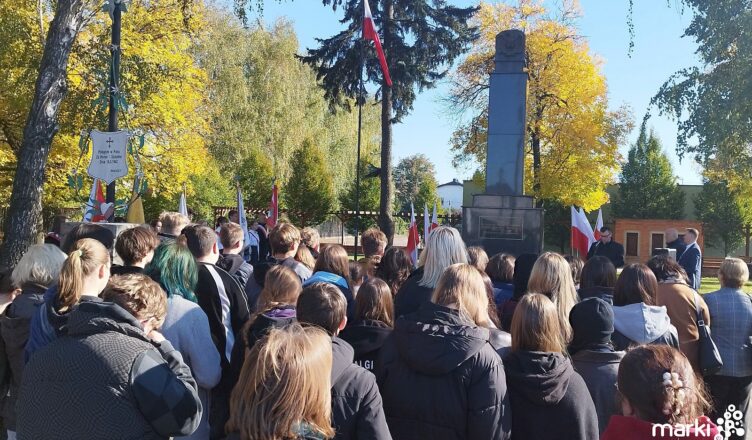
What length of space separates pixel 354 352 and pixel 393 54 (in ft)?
61.1

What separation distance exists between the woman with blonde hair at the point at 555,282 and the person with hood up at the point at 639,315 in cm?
30

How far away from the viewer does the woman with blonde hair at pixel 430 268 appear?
14.1 ft

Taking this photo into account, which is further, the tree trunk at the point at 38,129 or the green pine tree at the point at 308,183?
the green pine tree at the point at 308,183

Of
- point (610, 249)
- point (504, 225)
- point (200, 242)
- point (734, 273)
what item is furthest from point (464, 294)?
point (504, 225)

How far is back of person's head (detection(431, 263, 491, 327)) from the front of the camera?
10.5ft

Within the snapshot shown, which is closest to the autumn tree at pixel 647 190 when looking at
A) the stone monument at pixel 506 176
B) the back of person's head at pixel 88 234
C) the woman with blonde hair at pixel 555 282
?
the stone monument at pixel 506 176

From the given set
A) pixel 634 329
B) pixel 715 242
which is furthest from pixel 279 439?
pixel 715 242

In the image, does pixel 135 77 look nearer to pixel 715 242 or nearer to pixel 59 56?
pixel 59 56

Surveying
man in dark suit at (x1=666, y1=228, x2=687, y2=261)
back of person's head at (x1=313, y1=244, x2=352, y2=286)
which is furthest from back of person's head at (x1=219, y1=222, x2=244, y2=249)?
man in dark suit at (x1=666, y1=228, x2=687, y2=261)

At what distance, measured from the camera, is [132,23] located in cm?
1839

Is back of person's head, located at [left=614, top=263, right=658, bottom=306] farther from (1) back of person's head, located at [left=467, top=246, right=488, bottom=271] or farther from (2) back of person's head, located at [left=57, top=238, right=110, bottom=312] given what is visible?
(2) back of person's head, located at [left=57, top=238, right=110, bottom=312]

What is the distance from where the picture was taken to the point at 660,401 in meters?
2.16

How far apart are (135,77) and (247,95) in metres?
16.9

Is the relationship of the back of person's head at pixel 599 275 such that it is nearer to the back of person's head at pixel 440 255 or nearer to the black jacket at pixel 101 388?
the back of person's head at pixel 440 255
